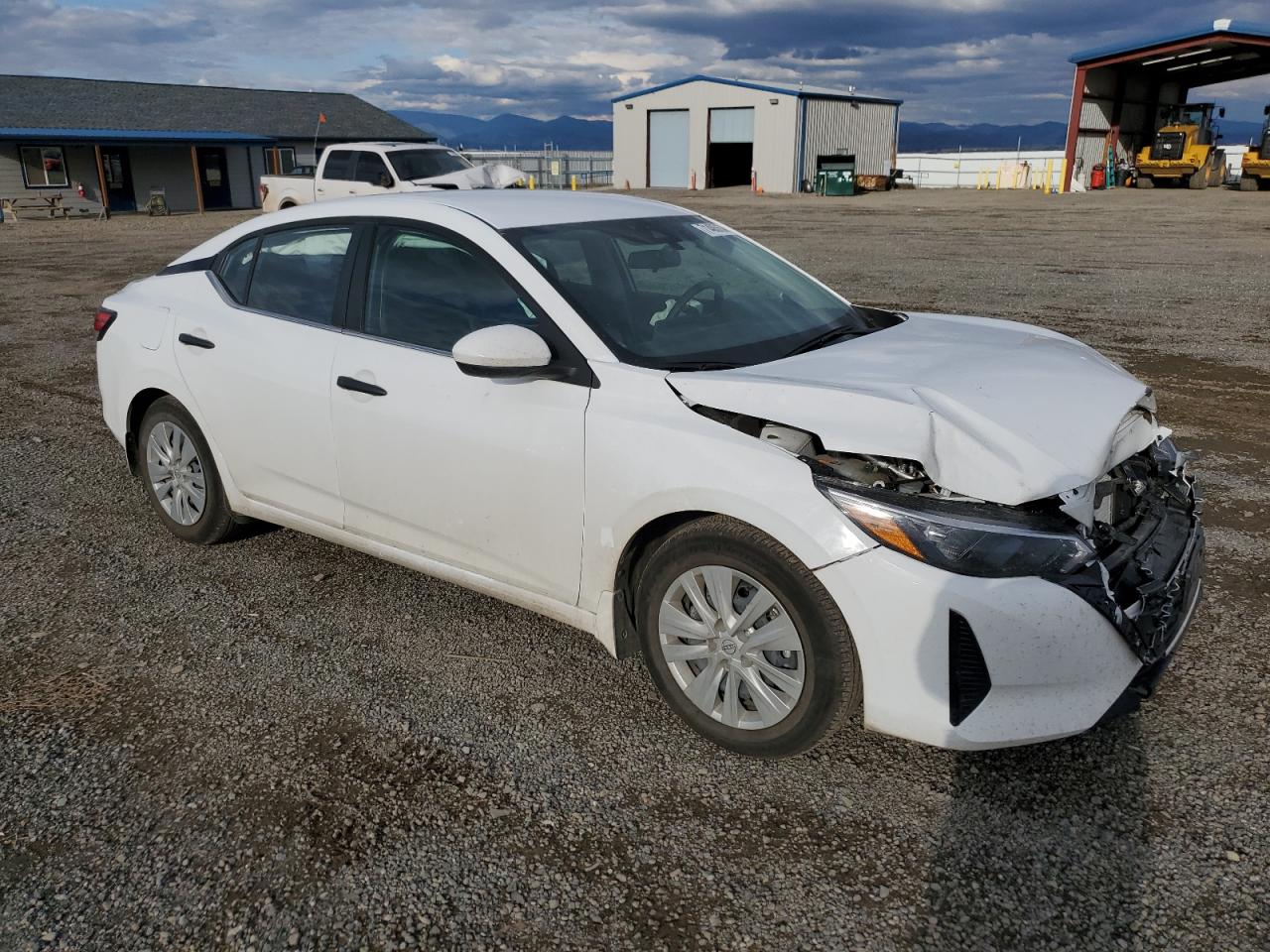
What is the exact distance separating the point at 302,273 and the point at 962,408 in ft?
9.18

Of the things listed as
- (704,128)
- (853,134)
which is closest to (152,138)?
(704,128)

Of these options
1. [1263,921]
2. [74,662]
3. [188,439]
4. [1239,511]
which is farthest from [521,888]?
[1239,511]

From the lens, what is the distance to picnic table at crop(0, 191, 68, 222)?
3331cm

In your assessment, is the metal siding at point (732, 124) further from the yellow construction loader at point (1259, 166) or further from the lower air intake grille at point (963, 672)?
the lower air intake grille at point (963, 672)

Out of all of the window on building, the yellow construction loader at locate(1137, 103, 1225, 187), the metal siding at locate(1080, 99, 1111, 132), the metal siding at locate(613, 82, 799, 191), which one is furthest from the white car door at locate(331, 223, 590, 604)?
the metal siding at locate(1080, 99, 1111, 132)

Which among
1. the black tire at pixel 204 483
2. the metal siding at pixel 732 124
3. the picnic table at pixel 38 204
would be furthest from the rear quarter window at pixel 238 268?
the metal siding at pixel 732 124

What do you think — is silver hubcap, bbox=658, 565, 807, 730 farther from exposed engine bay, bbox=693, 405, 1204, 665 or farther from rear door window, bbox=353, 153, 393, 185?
rear door window, bbox=353, 153, 393, 185

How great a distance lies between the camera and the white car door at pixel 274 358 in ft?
13.0

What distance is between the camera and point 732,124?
4475 cm

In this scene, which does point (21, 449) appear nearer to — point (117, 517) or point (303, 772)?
point (117, 517)

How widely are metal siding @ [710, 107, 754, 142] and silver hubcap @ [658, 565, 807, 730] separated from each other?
44.4 meters

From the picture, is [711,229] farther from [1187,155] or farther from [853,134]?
[853,134]

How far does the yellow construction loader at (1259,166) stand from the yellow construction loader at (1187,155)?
171 centimetres

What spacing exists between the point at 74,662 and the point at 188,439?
3.98 feet
